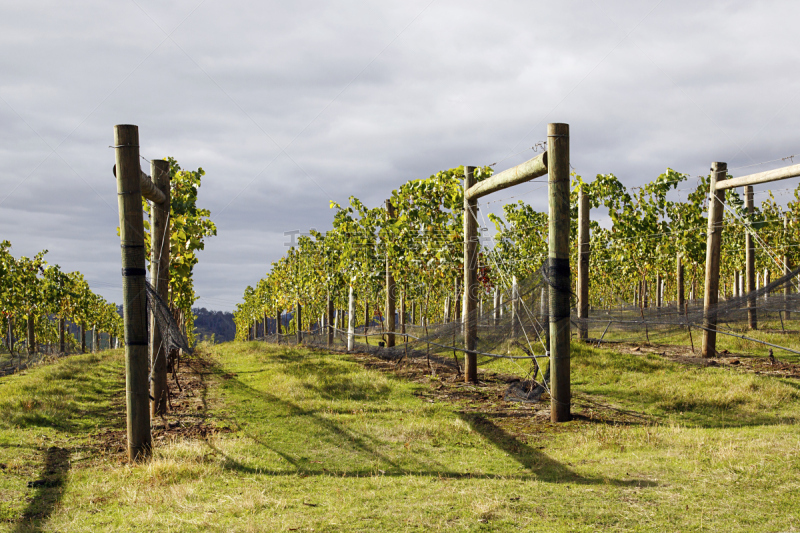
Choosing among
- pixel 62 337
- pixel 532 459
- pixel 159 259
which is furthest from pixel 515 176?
pixel 62 337

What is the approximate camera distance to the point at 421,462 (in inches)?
247

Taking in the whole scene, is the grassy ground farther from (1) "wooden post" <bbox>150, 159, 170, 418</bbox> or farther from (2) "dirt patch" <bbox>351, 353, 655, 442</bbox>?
(1) "wooden post" <bbox>150, 159, 170, 418</bbox>

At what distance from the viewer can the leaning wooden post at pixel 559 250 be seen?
25.8ft

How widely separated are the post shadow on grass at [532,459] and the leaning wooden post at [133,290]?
167 inches

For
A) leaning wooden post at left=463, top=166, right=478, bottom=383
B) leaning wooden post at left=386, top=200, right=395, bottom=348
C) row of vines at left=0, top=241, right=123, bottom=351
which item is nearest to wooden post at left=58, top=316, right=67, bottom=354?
row of vines at left=0, top=241, right=123, bottom=351

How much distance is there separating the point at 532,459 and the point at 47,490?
200 inches

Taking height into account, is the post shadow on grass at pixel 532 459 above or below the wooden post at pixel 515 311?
below

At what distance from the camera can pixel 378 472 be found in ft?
19.4

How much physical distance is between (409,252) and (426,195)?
1.78 meters

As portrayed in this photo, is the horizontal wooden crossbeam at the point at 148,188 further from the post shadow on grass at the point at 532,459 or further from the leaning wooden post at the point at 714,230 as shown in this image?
the leaning wooden post at the point at 714,230

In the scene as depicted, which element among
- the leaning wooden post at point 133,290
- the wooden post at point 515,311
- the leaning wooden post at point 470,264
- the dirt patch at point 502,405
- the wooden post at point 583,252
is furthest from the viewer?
the wooden post at point 583,252

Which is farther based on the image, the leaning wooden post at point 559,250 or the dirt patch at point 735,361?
the dirt patch at point 735,361

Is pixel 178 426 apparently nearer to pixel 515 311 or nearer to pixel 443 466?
pixel 443 466

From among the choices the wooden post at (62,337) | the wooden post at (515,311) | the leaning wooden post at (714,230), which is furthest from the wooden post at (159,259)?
the wooden post at (62,337)
